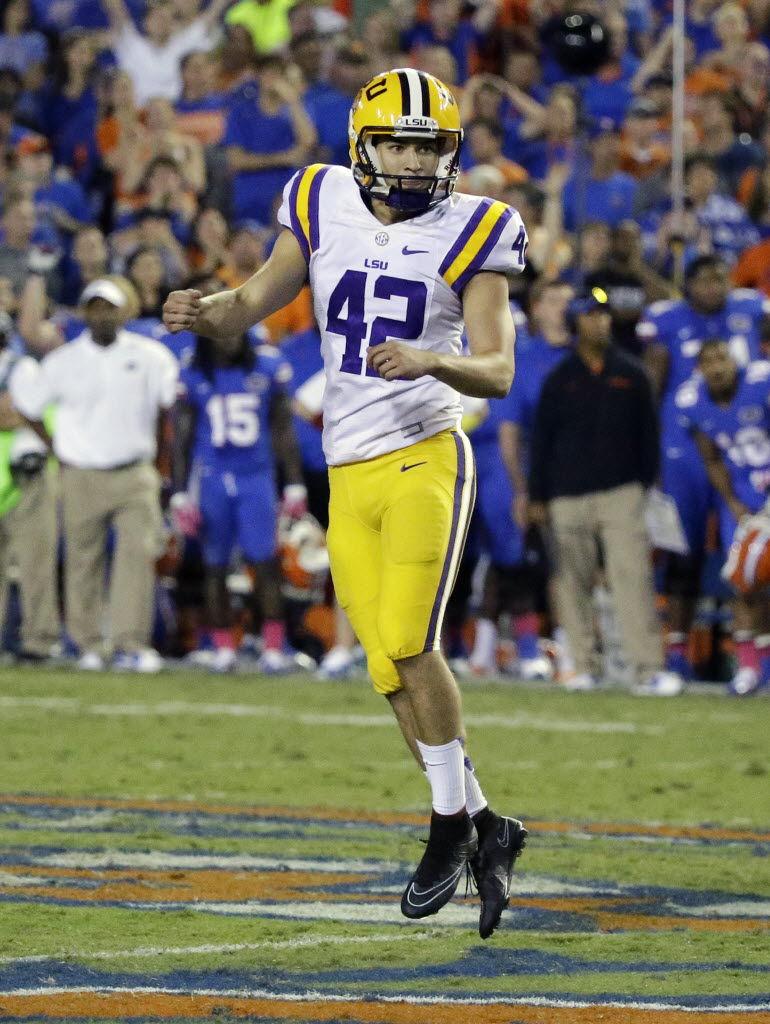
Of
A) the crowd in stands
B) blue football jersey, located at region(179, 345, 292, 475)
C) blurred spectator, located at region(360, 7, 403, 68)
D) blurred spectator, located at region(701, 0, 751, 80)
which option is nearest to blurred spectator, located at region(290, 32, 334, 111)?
the crowd in stands

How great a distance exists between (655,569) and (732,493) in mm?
870

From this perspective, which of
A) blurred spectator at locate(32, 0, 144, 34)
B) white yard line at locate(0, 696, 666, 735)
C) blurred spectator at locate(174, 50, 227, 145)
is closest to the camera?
white yard line at locate(0, 696, 666, 735)

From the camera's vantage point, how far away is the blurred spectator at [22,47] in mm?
16484

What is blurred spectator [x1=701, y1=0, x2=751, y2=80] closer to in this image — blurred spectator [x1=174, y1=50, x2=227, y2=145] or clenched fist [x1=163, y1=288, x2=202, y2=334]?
blurred spectator [x1=174, y1=50, x2=227, y2=145]

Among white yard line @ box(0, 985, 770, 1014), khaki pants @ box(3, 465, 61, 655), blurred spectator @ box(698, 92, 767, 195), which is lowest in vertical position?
khaki pants @ box(3, 465, 61, 655)

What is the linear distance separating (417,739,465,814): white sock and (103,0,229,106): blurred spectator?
11722 millimetres

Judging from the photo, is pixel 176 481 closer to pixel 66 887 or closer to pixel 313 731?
pixel 313 731

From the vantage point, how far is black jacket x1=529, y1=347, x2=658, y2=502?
11430mm

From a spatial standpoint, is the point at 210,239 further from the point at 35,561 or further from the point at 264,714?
the point at 264,714

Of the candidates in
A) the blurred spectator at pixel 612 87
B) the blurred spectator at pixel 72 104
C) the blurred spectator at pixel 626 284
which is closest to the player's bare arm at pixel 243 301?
the blurred spectator at pixel 626 284

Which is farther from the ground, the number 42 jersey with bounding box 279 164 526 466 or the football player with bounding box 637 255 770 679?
the number 42 jersey with bounding box 279 164 526 466

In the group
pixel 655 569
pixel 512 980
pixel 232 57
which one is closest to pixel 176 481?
pixel 655 569

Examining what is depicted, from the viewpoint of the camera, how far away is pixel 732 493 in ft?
37.5

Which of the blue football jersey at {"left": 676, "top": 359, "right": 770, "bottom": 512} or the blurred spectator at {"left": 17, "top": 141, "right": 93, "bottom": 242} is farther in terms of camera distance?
the blurred spectator at {"left": 17, "top": 141, "right": 93, "bottom": 242}
